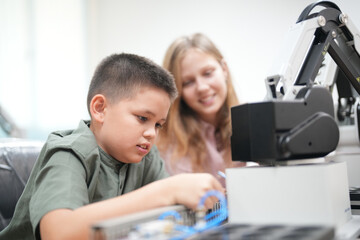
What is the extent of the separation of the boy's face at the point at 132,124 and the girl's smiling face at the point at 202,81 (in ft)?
2.50

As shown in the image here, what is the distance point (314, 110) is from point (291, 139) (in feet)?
0.37

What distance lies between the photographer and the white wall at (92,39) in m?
2.27

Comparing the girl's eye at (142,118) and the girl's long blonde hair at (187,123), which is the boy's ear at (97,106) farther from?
the girl's long blonde hair at (187,123)

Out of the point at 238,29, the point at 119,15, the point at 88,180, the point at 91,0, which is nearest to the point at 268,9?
the point at 238,29

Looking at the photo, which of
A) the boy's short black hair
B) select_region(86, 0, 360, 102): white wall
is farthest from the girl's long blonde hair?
the boy's short black hair

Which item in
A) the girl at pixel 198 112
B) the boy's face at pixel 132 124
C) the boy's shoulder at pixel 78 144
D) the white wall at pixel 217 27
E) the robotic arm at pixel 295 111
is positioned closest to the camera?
the robotic arm at pixel 295 111

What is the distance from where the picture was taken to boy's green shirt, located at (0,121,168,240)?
2.45ft

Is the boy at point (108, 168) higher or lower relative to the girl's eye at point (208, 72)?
lower

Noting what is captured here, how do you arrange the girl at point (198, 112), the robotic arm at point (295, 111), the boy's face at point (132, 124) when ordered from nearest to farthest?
the robotic arm at point (295, 111)
the boy's face at point (132, 124)
the girl at point (198, 112)

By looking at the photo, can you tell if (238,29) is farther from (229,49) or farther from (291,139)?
(291,139)

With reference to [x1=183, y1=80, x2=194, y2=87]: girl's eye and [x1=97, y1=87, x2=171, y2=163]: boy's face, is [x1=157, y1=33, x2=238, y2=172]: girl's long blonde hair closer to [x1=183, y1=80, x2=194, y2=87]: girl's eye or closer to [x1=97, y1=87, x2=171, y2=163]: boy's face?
[x1=183, y1=80, x2=194, y2=87]: girl's eye

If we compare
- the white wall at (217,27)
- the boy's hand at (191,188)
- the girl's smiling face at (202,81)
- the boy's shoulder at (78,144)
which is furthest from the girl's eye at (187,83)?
the boy's hand at (191,188)

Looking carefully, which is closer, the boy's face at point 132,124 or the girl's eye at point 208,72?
the boy's face at point 132,124

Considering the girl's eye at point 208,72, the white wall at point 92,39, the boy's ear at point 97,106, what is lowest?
the boy's ear at point 97,106
